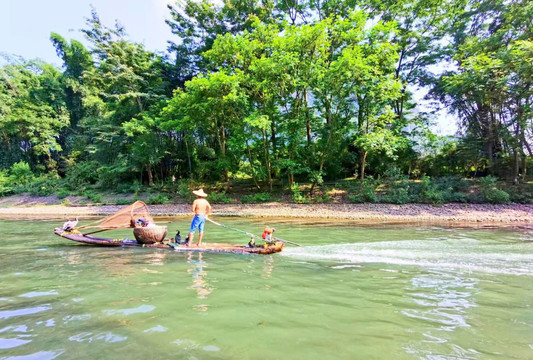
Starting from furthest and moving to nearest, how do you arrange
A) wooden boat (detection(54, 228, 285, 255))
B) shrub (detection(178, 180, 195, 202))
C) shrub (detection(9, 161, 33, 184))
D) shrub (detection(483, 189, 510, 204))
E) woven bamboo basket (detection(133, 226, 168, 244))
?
shrub (detection(9, 161, 33, 184)) → shrub (detection(178, 180, 195, 202)) → shrub (detection(483, 189, 510, 204)) → woven bamboo basket (detection(133, 226, 168, 244)) → wooden boat (detection(54, 228, 285, 255))

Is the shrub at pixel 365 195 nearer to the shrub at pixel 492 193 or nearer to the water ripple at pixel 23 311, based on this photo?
the shrub at pixel 492 193

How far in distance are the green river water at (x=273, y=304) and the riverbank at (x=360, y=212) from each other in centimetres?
722

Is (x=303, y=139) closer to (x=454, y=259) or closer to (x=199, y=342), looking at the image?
(x=454, y=259)

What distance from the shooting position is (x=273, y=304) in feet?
14.6

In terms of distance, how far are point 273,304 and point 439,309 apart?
2.46 metres

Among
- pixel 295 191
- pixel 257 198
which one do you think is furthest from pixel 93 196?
pixel 295 191

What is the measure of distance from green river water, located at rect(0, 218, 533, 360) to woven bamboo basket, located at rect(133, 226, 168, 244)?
634 mm

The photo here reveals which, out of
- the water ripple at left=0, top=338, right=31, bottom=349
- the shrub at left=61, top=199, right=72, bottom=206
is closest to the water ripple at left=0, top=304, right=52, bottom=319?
the water ripple at left=0, top=338, right=31, bottom=349

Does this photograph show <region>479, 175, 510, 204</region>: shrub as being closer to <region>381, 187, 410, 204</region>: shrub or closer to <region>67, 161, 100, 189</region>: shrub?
<region>381, 187, 410, 204</region>: shrub

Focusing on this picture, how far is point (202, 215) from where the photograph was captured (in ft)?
30.1

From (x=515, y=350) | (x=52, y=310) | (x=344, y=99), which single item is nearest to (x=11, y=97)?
(x=344, y=99)

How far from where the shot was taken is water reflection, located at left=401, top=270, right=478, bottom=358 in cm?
307

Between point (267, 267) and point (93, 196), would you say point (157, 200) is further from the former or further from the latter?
point (267, 267)

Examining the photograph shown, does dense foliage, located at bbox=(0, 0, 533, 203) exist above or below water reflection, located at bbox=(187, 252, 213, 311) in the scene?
above
